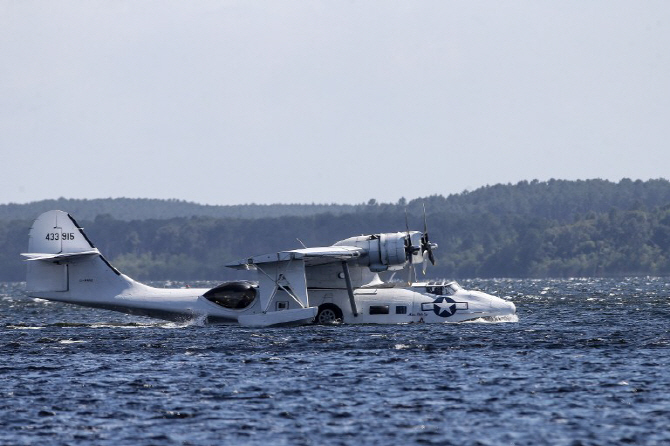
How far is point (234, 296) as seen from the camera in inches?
1949

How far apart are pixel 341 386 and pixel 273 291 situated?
59.2 feet

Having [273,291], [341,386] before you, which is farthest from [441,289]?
[341,386]

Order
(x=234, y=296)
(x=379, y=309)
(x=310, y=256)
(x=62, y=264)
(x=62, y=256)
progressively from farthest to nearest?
1. (x=62, y=264)
2. (x=234, y=296)
3. (x=379, y=309)
4. (x=62, y=256)
5. (x=310, y=256)

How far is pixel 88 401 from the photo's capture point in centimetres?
2881

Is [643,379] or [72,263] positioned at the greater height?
[72,263]

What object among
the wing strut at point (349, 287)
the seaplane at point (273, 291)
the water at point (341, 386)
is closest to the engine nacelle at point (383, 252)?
the seaplane at point (273, 291)

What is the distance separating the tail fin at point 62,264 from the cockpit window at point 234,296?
162 inches

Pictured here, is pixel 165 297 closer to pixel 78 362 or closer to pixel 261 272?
pixel 261 272

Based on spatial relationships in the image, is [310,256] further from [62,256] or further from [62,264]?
[62,264]

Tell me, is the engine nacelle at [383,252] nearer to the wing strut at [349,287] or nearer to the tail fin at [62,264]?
the wing strut at [349,287]

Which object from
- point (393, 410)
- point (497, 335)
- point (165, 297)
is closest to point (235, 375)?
point (393, 410)

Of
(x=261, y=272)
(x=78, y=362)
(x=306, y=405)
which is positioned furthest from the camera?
(x=261, y=272)

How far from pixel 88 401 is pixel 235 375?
5506 mm

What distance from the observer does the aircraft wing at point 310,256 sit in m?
46.8
